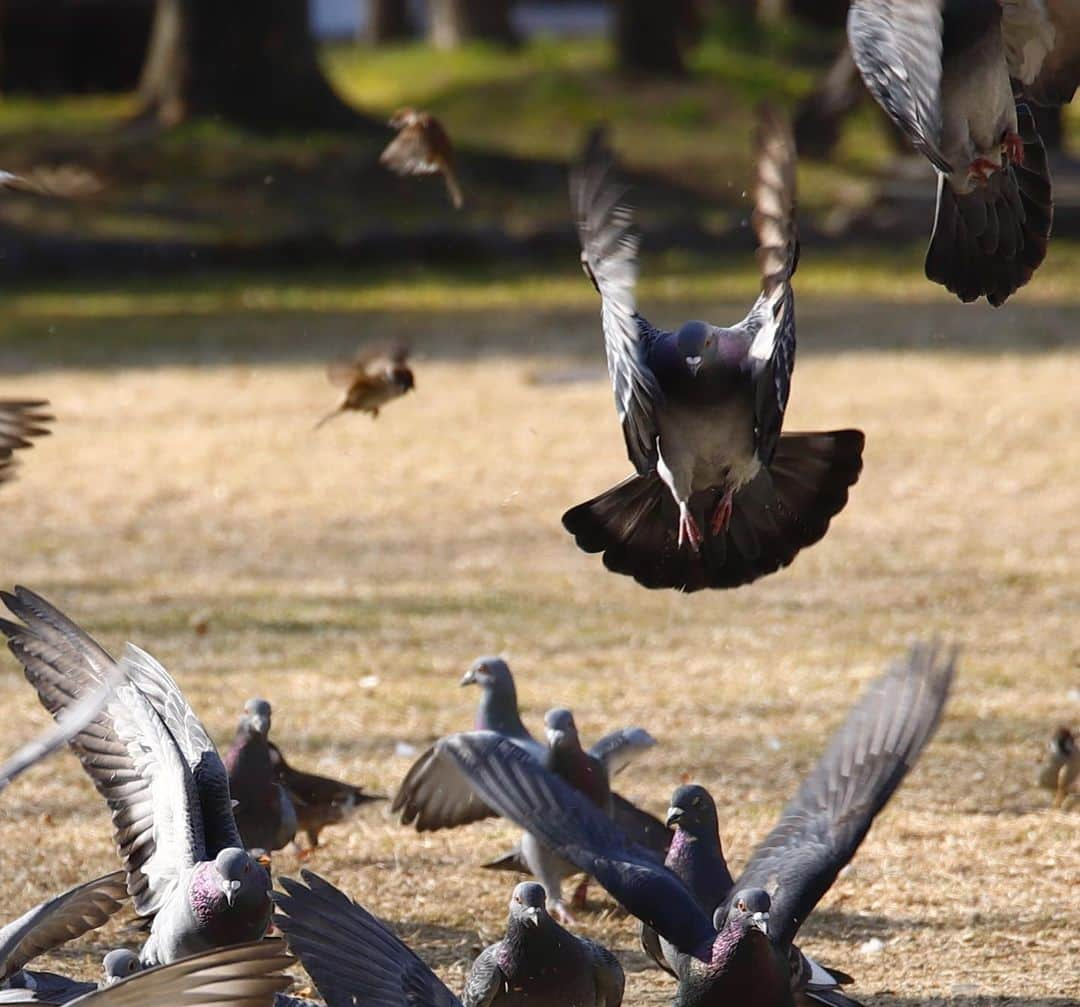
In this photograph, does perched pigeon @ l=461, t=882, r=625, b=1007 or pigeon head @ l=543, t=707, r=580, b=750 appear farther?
pigeon head @ l=543, t=707, r=580, b=750

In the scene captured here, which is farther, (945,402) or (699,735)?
(945,402)

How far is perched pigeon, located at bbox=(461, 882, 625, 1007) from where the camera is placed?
3.98 m

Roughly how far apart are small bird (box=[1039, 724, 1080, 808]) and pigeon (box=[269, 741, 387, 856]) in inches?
75.1

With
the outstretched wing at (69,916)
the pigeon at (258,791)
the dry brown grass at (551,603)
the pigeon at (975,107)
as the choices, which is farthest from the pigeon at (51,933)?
the pigeon at (975,107)

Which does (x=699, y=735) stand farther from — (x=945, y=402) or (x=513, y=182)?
(x=513, y=182)

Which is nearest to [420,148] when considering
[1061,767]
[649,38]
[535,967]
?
[1061,767]

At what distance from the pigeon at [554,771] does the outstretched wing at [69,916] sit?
3.05 ft

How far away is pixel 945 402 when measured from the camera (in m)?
11.9

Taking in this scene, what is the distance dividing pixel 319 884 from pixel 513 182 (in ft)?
Result: 54.1

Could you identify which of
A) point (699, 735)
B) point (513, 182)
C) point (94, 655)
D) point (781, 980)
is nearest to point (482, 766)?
point (781, 980)

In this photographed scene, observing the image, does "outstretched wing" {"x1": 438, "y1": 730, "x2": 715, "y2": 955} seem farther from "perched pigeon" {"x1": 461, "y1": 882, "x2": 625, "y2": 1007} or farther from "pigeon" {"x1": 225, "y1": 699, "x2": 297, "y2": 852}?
"pigeon" {"x1": 225, "y1": 699, "x2": 297, "y2": 852}

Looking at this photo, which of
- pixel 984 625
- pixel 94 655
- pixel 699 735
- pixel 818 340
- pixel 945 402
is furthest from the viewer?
pixel 818 340

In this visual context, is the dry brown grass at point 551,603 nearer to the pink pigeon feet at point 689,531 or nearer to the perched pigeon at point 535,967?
the perched pigeon at point 535,967

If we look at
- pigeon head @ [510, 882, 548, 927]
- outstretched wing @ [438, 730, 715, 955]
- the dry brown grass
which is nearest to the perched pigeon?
pigeon head @ [510, 882, 548, 927]
